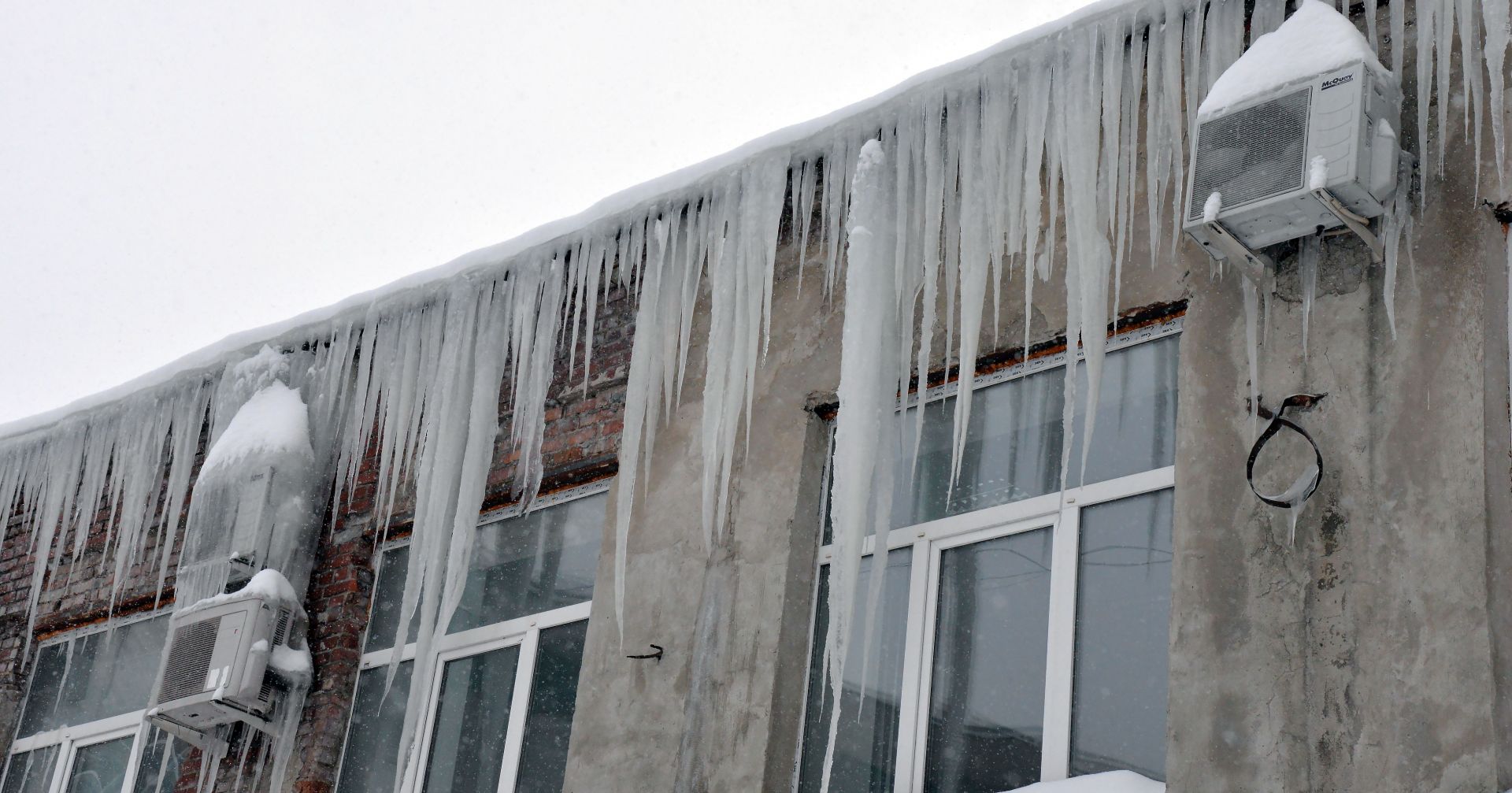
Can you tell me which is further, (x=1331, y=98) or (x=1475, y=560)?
(x=1331, y=98)

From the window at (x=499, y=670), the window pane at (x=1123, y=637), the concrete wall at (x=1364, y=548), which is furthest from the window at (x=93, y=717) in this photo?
the concrete wall at (x=1364, y=548)

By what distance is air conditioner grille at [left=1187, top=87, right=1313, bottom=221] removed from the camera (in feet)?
11.9

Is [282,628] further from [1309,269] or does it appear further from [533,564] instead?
[1309,269]

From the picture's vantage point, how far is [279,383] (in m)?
6.04

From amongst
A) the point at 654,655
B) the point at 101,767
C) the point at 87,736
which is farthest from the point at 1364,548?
the point at 87,736

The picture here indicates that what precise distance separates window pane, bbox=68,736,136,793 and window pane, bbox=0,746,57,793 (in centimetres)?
15

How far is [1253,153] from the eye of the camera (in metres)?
3.69

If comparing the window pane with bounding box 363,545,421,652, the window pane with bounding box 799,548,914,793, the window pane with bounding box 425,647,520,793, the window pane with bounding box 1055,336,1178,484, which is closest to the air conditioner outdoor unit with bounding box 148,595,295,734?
the window pane with bounding box 363,545,421,652

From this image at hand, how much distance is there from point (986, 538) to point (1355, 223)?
121 centimetres

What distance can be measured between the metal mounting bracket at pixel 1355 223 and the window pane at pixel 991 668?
3.41 ft

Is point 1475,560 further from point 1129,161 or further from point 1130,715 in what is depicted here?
point 1129,161

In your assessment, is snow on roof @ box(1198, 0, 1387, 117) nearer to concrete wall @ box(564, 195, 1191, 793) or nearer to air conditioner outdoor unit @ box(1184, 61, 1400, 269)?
air conditioner outdoor unit @ box(1184, 61, 1400, 269)

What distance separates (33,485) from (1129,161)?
5.01 metres

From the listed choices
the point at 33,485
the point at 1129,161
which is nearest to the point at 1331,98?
the point at 1129,161
